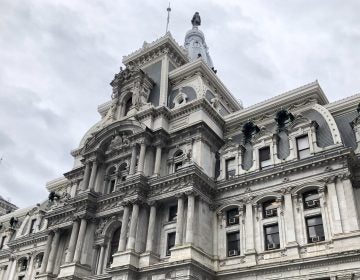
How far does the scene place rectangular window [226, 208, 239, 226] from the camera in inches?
1344

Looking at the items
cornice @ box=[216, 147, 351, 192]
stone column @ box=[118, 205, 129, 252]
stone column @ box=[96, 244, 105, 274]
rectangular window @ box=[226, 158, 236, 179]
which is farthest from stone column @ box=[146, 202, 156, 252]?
rectangular window @ box=[226, 158, 236, 179]

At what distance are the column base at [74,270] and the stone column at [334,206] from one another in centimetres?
2095

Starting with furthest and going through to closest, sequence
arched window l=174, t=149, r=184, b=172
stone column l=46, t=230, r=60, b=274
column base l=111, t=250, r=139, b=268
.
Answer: stone column l=46, t=230, r=60, b=274 < arched window l=174, t=149, r=184, b=172 < column base l=111, t=250, r=139, b=268

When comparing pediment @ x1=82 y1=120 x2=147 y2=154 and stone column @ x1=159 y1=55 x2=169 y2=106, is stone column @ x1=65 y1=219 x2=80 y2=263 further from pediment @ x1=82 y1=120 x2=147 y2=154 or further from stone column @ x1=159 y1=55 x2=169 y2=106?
stone column @ x1=159 y1=55 x2=169 y2=106

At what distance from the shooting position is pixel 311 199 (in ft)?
103

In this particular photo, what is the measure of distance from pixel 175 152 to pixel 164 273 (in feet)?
39.1

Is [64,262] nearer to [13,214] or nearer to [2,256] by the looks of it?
[2,256]

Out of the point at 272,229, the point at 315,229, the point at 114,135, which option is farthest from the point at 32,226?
the point at 315,229

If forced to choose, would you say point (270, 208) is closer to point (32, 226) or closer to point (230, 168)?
point (230, 168)

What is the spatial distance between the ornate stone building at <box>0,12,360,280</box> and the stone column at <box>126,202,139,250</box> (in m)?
0.08

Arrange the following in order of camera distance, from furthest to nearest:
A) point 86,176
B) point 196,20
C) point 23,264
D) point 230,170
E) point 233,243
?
point 196,20, point 23,264, point 86,176, point 230,170, point 233,243

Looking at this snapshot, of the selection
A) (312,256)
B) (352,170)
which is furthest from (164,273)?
(352,170)

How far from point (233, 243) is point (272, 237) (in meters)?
3.28

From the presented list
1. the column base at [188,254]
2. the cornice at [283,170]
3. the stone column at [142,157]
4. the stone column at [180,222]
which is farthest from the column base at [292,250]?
the stone column at [142,157]
